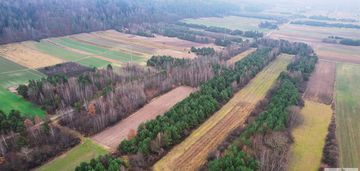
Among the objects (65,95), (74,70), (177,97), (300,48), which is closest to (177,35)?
(300,48)

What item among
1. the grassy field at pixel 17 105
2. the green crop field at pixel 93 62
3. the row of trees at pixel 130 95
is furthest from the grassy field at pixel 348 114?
the green crop field at pixel 93 62

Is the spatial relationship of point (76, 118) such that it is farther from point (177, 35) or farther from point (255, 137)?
point (177, 35)

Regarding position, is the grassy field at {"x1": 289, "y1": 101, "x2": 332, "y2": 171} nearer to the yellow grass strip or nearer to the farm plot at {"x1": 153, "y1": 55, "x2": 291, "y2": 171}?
the farm plot at {"x1": 153, "y1": 55, "x2": 291, "y2": 171}

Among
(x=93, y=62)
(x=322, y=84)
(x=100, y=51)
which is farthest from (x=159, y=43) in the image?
(x=322, y=84)

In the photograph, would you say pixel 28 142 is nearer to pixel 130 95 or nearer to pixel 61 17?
pixel 130 95

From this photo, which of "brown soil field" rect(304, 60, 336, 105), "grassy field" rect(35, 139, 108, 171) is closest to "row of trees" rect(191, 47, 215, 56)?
"brown soil field" rect(304, 60, 336, 105)

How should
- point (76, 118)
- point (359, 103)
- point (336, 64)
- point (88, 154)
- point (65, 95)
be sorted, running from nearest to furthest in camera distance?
point (88, 154)
point (76, 118)
point (65, 95)
point (359, 103)
point (336, 64)

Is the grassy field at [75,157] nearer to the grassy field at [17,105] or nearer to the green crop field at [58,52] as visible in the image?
the grassy field at [17,105]
